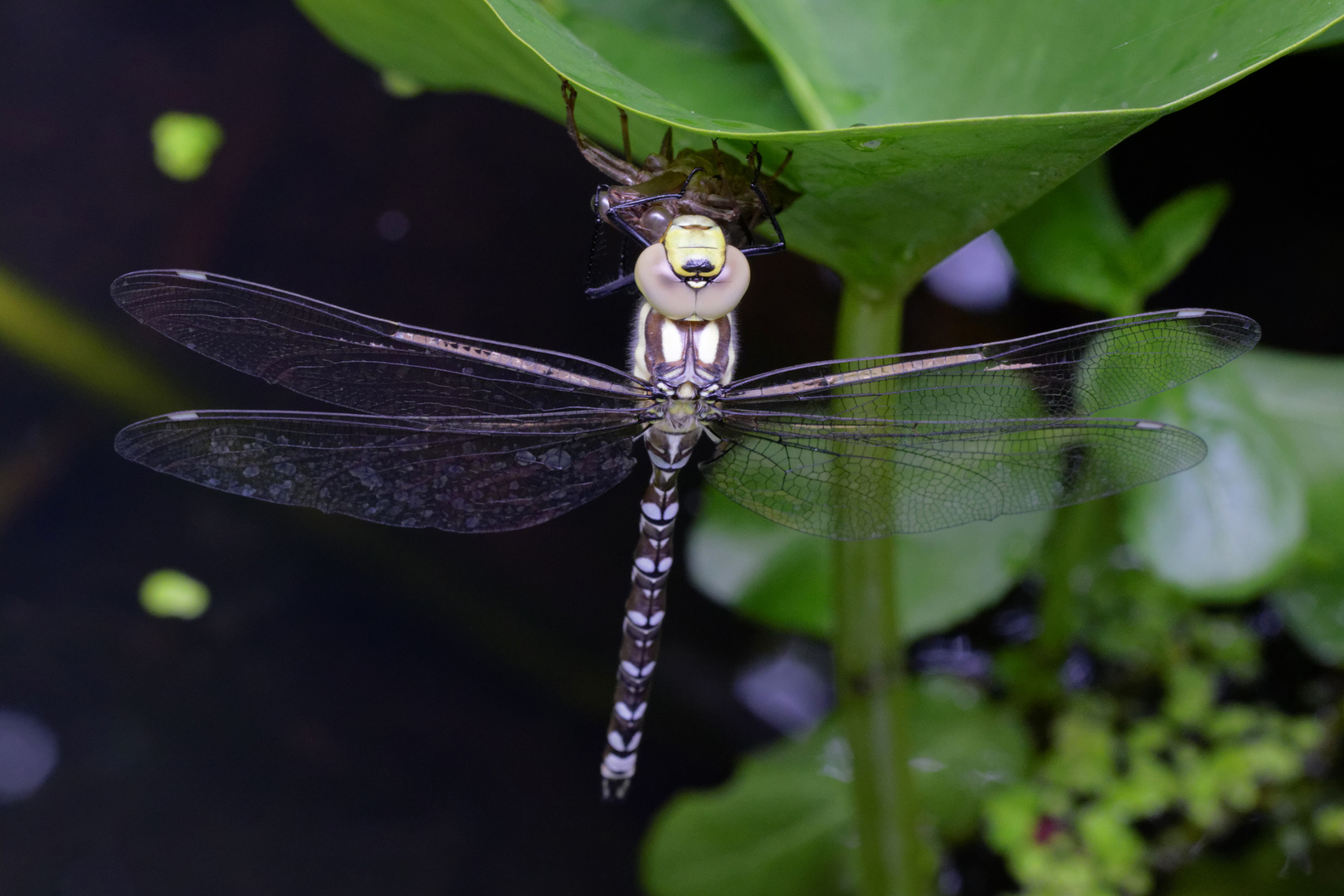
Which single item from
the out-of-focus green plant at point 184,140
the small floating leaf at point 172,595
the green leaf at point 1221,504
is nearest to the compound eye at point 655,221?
the green leaf at point 1221,504

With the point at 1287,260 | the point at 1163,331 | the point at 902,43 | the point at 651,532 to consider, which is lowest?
the point at 651,532

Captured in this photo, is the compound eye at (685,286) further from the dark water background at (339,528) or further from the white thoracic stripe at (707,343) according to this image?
the dark water background at (339,528)

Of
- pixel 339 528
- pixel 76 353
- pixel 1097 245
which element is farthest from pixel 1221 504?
pixel 76 353

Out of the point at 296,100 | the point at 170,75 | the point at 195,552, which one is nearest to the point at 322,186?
Result: the point at 296,100

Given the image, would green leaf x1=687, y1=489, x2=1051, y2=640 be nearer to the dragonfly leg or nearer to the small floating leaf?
the dragonfly leg

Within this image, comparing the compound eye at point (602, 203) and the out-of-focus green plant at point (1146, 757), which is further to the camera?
the out-of-focus green plant at point (1146, 757)

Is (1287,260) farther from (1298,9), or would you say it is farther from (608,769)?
(608,769)

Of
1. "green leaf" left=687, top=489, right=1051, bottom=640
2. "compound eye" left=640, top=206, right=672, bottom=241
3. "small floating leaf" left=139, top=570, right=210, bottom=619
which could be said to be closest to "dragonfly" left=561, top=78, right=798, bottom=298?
"compound eye" left=640, top=206, right=672, bottom=241
